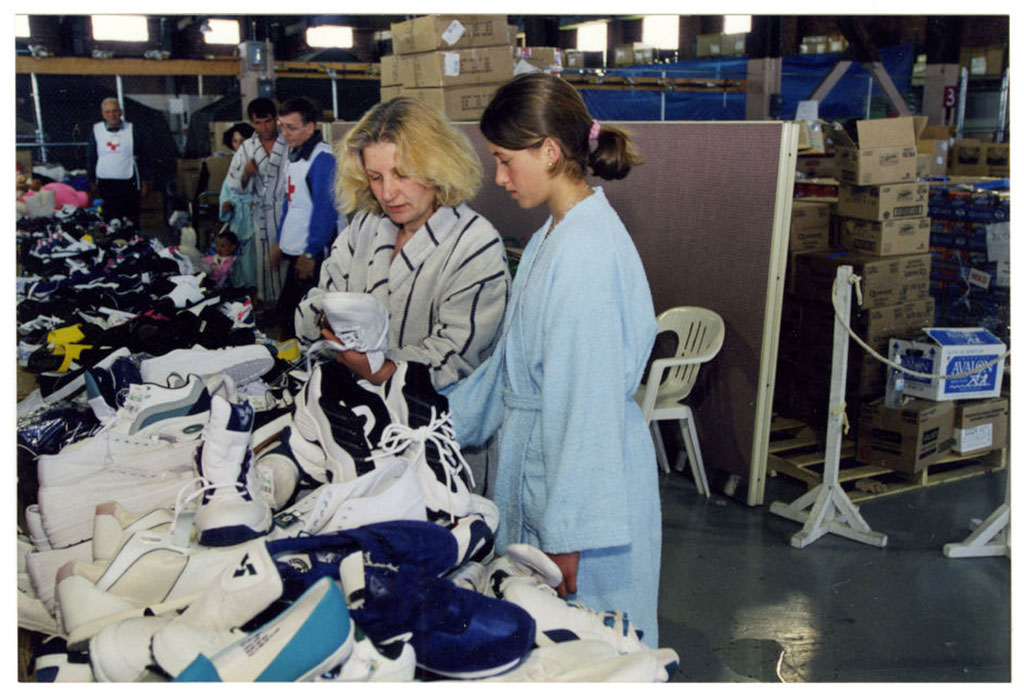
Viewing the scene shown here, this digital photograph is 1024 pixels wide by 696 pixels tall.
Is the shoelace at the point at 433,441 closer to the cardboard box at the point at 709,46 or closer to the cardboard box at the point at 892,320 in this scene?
the cardboard box at the point at 892,320

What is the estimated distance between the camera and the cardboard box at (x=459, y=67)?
486 cm

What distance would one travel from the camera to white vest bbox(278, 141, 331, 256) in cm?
530

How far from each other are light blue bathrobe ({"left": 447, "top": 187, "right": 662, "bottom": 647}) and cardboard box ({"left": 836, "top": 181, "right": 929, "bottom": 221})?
9.51 ft

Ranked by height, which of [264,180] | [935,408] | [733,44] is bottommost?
[935,408]

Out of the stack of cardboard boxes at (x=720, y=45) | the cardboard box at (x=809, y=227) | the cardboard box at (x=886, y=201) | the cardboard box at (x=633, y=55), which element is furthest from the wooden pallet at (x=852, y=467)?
the cardboard box at (x=633, y=55)

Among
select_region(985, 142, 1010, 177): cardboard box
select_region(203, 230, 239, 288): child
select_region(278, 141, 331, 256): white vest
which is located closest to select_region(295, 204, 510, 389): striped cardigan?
select_region(278, 141, 331, 256): white vest

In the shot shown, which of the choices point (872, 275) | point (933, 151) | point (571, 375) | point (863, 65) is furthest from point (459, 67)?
point (863, 65)

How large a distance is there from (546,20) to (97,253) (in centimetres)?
743

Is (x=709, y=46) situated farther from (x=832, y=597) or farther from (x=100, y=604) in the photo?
(x=100, y=604)

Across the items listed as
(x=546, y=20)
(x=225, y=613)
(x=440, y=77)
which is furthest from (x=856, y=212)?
(x=546, y=20)

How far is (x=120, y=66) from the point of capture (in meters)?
11.9

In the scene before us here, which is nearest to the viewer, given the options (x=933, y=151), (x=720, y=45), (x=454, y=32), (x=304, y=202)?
(x=454, y=32)

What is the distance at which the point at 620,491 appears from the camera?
148cm

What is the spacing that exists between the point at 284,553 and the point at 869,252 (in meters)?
3.67
